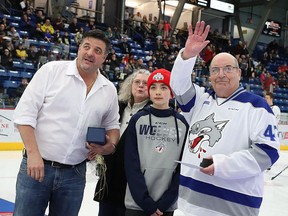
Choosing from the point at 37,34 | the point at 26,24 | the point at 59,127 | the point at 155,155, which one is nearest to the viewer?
the point at 59,127

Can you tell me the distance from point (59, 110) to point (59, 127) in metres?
0.09

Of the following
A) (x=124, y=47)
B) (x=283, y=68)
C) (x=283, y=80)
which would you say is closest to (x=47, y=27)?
(x=124, y=47)

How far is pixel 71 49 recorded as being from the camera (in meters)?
12.4

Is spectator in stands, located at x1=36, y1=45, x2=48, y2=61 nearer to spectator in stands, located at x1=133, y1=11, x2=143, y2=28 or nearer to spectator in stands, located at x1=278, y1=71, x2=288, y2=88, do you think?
spectator in stands, located at x1=133, y1=11, x2=143, y2=28

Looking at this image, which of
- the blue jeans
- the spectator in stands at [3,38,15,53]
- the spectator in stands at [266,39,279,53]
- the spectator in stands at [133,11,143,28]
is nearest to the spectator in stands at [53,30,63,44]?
the spectator in stands at [3,38,15,53]

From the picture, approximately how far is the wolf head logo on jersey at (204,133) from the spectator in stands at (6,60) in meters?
8.35

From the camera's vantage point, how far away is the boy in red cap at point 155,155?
2.21m

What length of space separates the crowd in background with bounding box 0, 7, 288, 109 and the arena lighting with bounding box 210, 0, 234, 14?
1.24 meters

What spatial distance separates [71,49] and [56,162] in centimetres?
1063

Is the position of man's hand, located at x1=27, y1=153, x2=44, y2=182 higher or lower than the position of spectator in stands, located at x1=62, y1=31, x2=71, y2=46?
lower

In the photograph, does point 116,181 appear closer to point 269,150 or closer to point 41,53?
point 269,150

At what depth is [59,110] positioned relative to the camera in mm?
2092

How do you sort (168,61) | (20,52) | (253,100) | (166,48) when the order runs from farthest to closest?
(166,48)
(168,61)
(20,52)
(253,100)

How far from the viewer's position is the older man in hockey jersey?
1.83 m
